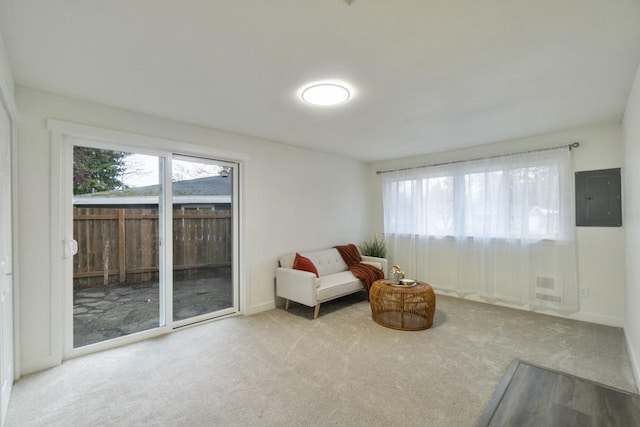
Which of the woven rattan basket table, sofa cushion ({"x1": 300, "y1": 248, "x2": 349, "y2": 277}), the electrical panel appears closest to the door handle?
sofa cushion ({"x1": 300, "y1": 248, "x2": 349, "y2": 277})

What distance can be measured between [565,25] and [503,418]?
212 centimetres

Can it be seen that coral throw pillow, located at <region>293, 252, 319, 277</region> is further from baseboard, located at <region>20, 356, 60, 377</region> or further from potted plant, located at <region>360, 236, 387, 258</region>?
baseboard, located at <region>20, 356, 60, 377</region>

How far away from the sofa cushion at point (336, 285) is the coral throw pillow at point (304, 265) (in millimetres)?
174

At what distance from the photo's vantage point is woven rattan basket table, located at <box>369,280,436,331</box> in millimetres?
3326

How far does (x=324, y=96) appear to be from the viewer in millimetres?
2562

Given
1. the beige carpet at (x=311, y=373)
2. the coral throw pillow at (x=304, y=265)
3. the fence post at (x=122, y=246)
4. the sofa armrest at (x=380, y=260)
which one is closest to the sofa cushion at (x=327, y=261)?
the coral throw pillow at (x=304, y=265)

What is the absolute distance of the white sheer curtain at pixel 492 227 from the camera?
3727mm

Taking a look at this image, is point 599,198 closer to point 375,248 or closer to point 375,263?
point 375,263

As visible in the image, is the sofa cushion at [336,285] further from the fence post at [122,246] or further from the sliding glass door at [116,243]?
the fence post at [122,246]

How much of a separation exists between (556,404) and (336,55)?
231 cm

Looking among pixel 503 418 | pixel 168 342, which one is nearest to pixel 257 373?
pixel 168 342

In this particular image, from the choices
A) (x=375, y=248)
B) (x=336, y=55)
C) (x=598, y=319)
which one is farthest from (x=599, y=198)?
(x=336, y=55)

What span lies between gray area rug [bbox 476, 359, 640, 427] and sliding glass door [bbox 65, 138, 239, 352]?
317cm

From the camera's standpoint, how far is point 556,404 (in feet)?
4.69
